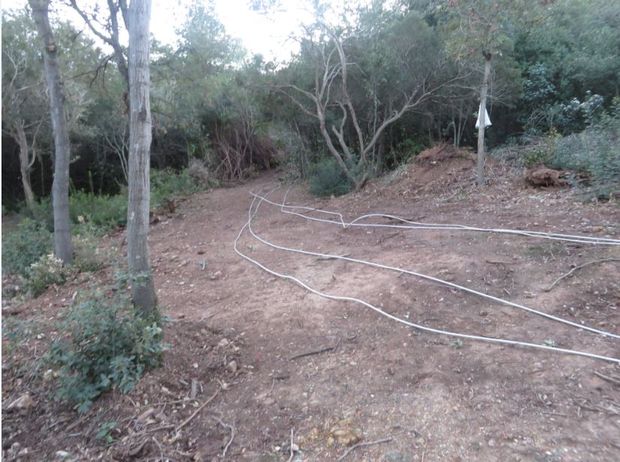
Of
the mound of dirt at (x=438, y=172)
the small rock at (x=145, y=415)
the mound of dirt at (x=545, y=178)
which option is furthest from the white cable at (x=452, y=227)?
the small rock at (x=145, y=415)

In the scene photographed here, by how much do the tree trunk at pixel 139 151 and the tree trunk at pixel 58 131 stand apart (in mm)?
3078

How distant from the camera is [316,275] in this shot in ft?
13.3

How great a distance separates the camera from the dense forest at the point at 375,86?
7.09 meters

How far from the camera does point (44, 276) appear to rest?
4840mm

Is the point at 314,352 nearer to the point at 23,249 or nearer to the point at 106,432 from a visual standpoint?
the point at 106,432

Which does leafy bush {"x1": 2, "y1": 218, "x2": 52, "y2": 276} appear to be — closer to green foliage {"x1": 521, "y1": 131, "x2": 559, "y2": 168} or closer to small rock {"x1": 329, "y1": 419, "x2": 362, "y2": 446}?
small rock {"x1": 329, "y1": 419, "x2": 362, "y2": 446}

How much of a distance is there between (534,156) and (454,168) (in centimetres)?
128

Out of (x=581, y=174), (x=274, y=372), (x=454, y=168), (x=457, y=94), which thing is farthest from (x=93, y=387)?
(x=457, y=94)

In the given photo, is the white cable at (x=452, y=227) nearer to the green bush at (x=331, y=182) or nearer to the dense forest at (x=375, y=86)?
the green bush at (x=331, y=182)

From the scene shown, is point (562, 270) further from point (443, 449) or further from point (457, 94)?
point (457, 94)

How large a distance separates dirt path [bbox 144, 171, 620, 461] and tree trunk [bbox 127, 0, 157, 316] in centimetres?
70

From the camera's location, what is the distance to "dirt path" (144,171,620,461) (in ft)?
6.27

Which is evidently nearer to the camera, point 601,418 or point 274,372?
point 601,418

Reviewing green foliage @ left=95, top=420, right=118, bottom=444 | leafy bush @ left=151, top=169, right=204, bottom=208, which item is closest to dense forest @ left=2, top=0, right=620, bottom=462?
green foliage @ left=95, top=420, right=118, bottom=444
